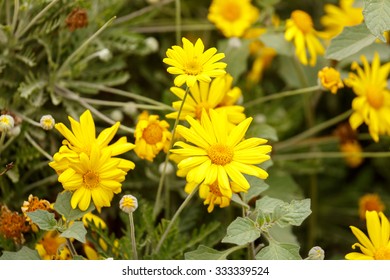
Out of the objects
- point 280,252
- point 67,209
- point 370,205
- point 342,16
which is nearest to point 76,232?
point 67,209

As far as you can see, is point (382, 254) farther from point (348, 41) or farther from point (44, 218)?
point (44, 218)

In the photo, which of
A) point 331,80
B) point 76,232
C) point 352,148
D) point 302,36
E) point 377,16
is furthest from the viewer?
point 352,148

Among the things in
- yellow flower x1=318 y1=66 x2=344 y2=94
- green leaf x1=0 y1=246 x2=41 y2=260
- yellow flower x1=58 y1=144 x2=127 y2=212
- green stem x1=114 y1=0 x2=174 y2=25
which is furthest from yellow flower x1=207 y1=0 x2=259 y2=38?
green leaf x1=0 y1=246 x2=41 y2=260

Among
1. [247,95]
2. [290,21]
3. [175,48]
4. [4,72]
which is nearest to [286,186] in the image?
[247,95]

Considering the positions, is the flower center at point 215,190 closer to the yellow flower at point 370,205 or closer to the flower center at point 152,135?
the flower center at point 152,135

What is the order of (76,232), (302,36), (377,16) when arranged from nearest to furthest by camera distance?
(76,232), (377,16), (302,36)

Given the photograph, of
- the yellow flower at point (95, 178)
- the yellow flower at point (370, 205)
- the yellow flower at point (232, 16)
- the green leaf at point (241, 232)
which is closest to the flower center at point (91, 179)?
the yellow flower at point (95, 178)

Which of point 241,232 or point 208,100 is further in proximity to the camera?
point 208,100

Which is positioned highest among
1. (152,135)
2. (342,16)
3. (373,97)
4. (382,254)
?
(342,16)
